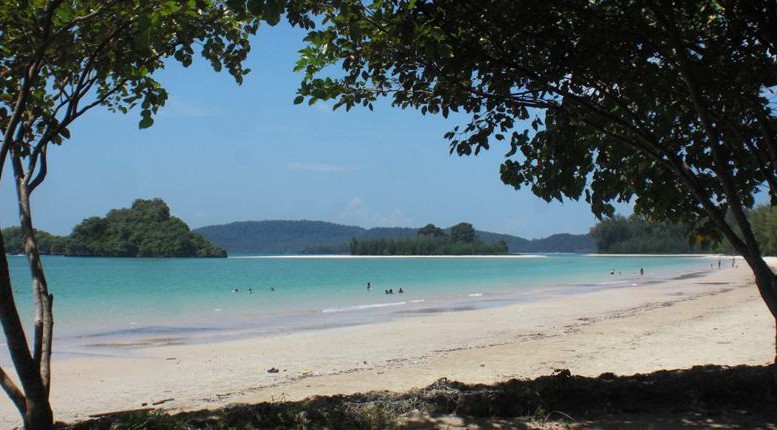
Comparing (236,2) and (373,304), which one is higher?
(236,2)

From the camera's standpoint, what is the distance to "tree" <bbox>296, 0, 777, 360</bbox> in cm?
483

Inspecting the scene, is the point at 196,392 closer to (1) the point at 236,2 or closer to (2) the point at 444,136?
(2) the point at 444,136

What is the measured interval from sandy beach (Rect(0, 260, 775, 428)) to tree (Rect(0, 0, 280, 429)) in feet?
12.8

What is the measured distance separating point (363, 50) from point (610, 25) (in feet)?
6.20

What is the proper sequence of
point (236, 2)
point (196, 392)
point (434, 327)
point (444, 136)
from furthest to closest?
point (434, 327) → point (196, 392) → point (444, 136) → point (236, 2)

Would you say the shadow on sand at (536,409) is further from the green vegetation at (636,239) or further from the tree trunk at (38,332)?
the green vegetation at (636,239)

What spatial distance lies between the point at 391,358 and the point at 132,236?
13781 centimetres

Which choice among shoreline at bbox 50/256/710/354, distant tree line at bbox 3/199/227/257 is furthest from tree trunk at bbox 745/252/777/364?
distant tree line at bbox 3/199/227/257

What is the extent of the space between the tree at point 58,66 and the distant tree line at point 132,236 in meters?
143

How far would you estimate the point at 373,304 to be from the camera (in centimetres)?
3173

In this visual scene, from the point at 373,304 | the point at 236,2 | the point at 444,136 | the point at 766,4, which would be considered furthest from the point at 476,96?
the point at 373,304

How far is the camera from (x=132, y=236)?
140125 mm

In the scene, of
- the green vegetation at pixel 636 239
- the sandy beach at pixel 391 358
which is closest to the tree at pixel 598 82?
the sandy beach at pixel 391 358

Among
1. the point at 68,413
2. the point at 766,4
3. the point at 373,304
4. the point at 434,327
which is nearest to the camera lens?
the point at 766,4
